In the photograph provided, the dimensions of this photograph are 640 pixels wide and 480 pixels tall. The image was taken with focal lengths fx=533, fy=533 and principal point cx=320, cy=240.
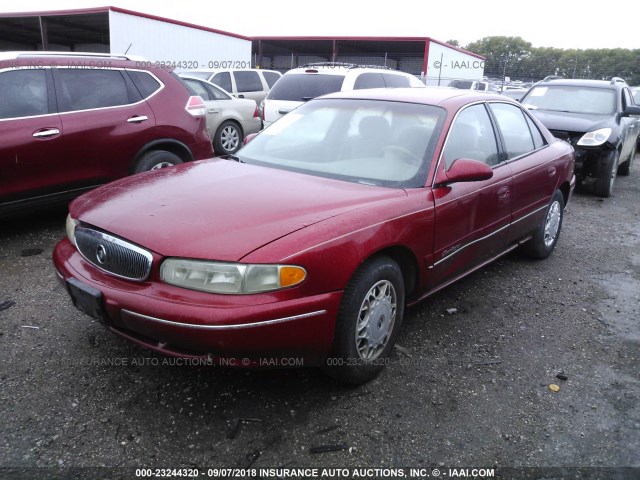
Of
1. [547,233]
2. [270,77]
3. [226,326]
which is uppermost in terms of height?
[270,77]

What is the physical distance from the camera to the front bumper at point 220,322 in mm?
2281

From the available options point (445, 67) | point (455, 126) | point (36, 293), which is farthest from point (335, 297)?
point (445, 67)

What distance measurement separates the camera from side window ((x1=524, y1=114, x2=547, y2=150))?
→ 184 inches

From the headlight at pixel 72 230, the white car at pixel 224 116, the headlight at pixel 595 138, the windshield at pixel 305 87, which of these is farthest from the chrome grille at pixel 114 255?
the headlight at pixel 595 138

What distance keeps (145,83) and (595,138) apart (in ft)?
20.4

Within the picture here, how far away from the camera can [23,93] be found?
471 centimetres

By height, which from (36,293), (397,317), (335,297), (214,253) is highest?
(214,253)

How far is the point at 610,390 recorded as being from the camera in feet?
9.86

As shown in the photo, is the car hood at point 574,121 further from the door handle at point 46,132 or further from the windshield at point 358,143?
the door handle at point 46,132

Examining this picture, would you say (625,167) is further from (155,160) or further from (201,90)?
(155,160)

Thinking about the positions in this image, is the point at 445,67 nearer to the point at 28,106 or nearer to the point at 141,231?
the point at 28,106

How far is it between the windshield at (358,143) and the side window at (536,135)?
1570 mm

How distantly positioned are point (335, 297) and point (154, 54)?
1782cm

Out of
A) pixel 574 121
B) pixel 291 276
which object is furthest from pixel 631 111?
pixel 291 276
